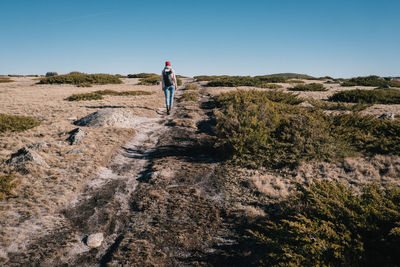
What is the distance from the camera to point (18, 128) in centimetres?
832

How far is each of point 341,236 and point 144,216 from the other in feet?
11.1

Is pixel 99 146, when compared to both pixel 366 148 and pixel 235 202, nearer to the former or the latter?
pixel 235 202

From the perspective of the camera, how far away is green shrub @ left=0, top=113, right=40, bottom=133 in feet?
26.7

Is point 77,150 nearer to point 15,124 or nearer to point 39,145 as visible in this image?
point 39,145

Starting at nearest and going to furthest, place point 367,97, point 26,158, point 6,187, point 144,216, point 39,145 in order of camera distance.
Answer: point 144,216 < point 6,187 < point 26,158 < point 39,145 < point 367,97

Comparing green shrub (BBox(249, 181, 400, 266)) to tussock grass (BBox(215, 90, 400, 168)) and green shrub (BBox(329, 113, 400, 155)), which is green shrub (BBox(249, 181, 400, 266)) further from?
green shrub (BBox(329, 113, 400, 155))

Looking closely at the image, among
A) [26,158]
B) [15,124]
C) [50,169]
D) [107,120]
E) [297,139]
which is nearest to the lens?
[50,169]

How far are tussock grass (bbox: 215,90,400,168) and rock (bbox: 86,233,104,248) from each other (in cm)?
392

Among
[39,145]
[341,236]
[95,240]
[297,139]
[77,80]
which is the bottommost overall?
[95,240]

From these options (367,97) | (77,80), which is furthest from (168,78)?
(77,80)

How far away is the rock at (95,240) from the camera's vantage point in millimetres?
3482

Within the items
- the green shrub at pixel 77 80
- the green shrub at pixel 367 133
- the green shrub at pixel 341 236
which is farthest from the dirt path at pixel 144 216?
the green shrub at pixel 77 80

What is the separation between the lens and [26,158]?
5.82 m

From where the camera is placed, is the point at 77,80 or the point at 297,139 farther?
the point at 77,80
